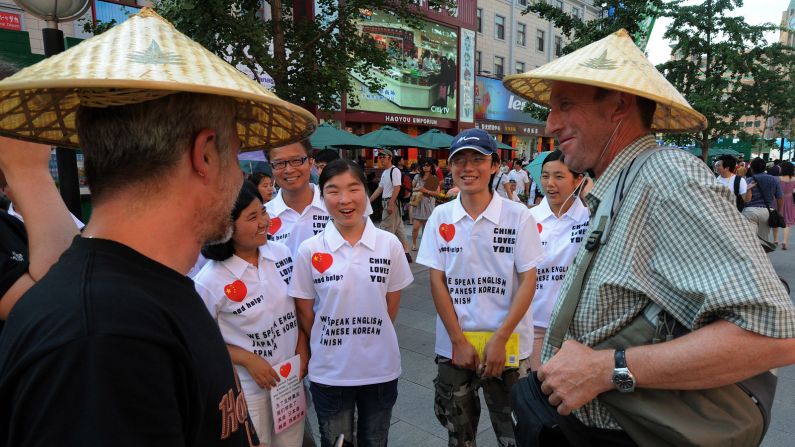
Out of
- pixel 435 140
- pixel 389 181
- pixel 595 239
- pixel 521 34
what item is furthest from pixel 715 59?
pixel 521 34

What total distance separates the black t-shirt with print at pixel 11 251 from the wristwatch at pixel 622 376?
173cm

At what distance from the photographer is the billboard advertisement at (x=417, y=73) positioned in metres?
21.1

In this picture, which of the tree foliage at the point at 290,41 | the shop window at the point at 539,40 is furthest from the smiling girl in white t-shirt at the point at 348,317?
the shop window at the point at 539,40

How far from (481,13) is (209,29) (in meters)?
24.0

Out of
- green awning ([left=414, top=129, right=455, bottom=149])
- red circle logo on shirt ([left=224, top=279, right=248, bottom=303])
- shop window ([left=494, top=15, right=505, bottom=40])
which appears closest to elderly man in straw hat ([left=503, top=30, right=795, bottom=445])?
red circle logo on shirt ([left=224, top=279, right=248, bottom=303])

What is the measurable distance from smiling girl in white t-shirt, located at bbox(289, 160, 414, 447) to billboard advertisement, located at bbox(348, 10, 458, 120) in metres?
19.0

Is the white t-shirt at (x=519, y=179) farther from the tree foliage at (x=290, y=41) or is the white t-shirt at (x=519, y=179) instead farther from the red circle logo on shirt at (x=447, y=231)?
the red circle logo on shirt at (x=447, y=231)

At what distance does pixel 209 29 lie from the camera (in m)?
6.98

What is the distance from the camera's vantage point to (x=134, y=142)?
0.96 m

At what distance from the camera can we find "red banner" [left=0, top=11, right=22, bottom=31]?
10.7 metres

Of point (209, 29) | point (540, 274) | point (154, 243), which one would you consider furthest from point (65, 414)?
point (209, 29)

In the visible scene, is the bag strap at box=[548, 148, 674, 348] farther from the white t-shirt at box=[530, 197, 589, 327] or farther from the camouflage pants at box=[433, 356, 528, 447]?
the white t-shirt at box=[530, 197, 589, 327]

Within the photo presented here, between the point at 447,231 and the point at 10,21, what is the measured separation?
1303 centimetres

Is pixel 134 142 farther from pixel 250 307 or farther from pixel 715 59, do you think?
pixel 715 59
